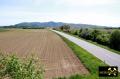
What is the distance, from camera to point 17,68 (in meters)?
8.89

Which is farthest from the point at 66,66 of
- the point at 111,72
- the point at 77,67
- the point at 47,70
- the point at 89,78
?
the point at 111,72

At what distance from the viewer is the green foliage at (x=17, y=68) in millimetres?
8797

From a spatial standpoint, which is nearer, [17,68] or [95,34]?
[17,68]

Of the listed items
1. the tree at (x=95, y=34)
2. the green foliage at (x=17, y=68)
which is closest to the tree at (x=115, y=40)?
the tree at (x=95, y=34)

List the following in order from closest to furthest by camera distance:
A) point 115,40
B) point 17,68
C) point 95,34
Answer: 1. point 17,68
2. point 115,40
3. point 95,34

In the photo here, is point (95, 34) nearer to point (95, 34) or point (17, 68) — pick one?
point (95, 34)

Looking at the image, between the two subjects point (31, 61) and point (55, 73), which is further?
point (55, 73)

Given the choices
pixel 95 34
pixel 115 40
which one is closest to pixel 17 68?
pixel 115 40

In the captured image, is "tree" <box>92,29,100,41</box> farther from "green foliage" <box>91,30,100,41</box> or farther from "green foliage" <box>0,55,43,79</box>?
"green foliage" <box>0,55,43,79</box>

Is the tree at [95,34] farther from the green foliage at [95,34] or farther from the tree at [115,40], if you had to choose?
the tree at [115,40]

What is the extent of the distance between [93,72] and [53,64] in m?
4.47

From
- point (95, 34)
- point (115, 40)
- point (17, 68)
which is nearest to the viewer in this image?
point (17, 68)

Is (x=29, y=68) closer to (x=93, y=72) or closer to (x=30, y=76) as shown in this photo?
(x=30, y=76)

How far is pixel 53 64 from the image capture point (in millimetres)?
20609
